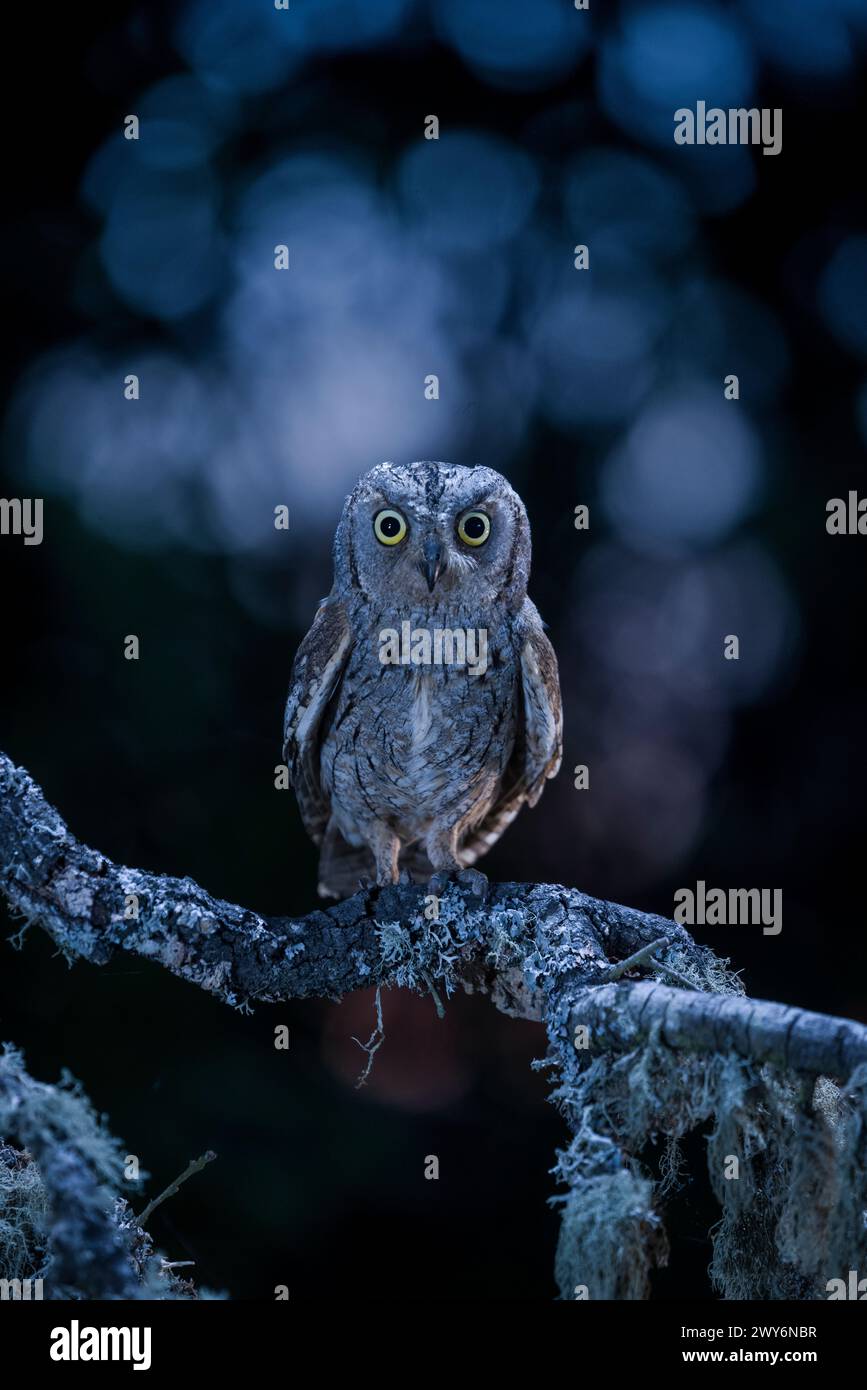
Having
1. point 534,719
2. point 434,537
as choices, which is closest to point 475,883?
point 534,719

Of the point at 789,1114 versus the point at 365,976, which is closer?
the point at 789,1114

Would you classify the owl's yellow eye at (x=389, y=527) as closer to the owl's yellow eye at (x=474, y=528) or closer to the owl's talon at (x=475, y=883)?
the owl's yellow eye at (x=474, y=528)

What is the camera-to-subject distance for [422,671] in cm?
207

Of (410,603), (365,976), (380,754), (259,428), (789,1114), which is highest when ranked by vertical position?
(259,428)

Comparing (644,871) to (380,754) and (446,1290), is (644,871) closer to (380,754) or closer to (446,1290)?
(380,754)

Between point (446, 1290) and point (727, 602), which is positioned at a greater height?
point (727, 602)

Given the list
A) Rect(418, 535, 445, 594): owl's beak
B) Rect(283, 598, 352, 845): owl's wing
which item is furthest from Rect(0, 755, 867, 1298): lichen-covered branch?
Rect(418, 535, 445, 594): owl's beak

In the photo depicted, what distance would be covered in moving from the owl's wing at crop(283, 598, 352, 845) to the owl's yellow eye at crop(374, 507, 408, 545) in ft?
0.67

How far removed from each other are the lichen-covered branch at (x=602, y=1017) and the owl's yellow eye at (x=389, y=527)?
677mm

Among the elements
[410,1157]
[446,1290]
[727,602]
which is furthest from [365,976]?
[727,602]

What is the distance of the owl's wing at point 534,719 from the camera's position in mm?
2102

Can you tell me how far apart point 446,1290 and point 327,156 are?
2651 mm

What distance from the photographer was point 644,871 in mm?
2523
